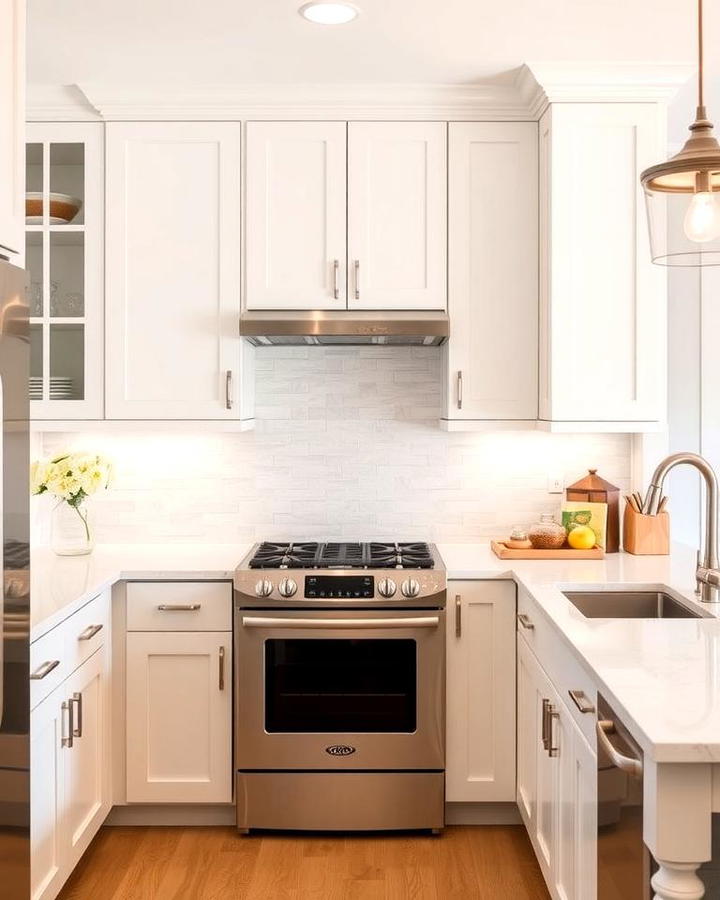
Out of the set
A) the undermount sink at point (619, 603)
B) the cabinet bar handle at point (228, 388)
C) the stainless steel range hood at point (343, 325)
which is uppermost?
the stainless steel range hood at point (343, 325)

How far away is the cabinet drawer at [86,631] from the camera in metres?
2.59

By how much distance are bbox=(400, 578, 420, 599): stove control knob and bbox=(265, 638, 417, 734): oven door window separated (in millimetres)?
168

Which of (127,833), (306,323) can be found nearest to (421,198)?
(306,323)

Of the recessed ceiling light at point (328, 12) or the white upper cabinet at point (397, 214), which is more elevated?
the recessed ceiling light at point (328, 12)

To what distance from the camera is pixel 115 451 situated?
3.61 m

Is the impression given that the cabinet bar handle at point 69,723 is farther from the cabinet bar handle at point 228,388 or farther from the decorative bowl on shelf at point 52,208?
the decorative bowl on shelf at point 52,208

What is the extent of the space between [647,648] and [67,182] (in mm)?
2593

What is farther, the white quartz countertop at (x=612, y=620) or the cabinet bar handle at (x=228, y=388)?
the cabinet bar handle at (x=228, y=388)

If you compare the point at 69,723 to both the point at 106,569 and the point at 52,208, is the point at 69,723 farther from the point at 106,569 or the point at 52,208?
the point at 52,208

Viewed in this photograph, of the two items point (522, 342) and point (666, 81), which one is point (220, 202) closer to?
point (522, 342)

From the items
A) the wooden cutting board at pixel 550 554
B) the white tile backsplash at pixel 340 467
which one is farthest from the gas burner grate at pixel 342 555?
the wooden cutting board at pixel 550 554

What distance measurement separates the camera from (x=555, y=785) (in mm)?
2402

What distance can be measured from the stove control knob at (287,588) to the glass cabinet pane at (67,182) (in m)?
1.53

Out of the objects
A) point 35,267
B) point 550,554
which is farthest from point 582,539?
point 35,267
